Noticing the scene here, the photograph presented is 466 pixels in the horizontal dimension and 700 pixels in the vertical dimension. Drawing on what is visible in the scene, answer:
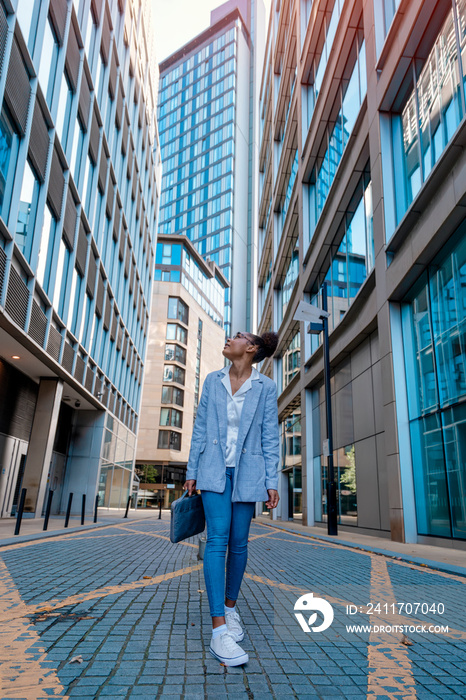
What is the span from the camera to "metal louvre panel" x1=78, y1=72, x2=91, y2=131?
17.6 metres

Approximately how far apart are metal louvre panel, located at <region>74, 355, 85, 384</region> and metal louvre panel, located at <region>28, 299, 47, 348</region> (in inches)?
163

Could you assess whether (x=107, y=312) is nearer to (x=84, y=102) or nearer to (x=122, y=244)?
(x=122, y=244)

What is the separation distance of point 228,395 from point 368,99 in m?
12.7

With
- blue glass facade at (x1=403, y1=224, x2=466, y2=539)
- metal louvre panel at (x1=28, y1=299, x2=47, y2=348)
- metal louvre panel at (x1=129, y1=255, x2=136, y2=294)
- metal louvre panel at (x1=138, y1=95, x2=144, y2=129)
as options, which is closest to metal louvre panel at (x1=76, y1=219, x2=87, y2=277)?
metal louvre panel at (x1=28, y1=299, x2=47, y2=348)

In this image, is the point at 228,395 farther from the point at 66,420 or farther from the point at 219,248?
the point at 219,248

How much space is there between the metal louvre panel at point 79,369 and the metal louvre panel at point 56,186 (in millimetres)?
5567

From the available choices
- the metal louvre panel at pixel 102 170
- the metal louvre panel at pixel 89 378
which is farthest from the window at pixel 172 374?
the metal louvre panel at pixel 102 170

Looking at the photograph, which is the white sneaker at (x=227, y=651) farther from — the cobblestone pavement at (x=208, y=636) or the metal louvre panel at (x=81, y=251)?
the metal louvre panel at (x=81, y=251)

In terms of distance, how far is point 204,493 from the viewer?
307cm

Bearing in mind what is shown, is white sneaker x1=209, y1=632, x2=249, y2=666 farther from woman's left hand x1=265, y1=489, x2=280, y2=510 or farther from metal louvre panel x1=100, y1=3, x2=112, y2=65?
metal louvre panel x1=100, y1=3, x2=112, y2=65

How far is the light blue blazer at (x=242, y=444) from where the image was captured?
10.0 feet

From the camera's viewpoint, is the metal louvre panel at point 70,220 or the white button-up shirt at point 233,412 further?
the metal louvre panel at point 70,220

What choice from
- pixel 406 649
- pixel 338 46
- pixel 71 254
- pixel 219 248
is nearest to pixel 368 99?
pixel 338 46

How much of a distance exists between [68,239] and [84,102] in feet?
16.5
